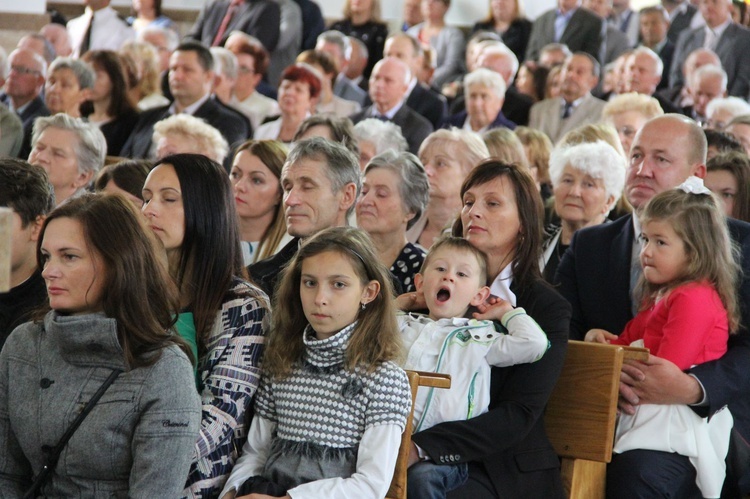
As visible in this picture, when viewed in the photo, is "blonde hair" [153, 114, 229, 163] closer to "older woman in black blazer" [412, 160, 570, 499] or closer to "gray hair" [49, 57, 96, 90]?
"gray hair" [49, 57, 96, 90]

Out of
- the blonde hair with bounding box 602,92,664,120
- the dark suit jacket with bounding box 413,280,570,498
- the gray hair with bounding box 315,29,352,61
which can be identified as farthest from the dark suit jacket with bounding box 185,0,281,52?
the dark suit jacket with bounding box 413,280,570,498

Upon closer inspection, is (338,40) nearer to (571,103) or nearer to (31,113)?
(571,103)

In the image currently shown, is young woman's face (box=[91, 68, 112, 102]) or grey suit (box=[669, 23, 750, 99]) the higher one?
grey suit (box=[669, 23, 750, 99])

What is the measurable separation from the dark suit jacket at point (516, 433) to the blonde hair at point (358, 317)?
33cm

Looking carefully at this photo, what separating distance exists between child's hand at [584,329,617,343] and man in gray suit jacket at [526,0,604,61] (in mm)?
6898

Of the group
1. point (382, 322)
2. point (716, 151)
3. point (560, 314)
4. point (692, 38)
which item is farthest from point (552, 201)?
point (692, 38)

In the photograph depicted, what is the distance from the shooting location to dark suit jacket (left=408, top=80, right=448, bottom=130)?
771 centimetres

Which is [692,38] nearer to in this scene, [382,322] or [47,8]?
[47,8]

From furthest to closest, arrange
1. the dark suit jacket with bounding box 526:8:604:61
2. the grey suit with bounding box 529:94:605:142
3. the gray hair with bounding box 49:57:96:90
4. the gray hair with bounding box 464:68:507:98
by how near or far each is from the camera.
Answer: the dark suit jacket with bounding box 526:8:604:61 → the grey suit with bounding box 529:94:605:142 → the gray hair with bounding box 464:68:507:98 → the gray hair with bounding box 49:57:96:90

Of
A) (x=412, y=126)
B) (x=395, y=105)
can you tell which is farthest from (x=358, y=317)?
(x=395, y=105)

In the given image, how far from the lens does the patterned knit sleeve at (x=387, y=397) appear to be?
8.18 feet

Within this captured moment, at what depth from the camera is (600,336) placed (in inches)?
134

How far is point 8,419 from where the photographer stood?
243 cm

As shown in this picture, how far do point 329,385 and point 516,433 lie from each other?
0.57 meters
